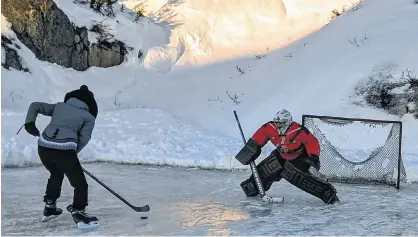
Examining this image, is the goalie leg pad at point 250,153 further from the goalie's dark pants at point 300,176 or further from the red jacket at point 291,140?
the goalie's dark pants at point 300,176

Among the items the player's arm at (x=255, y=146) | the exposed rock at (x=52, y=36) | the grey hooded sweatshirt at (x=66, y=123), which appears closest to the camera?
the grey hooded sweatshirt at (x=66, y=123)

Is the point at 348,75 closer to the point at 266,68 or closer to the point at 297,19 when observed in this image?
the point at 266,68

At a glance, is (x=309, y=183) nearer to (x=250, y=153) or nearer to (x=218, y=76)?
(x=250, y=153)

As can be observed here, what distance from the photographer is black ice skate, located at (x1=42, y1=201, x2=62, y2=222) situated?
17.3 feet

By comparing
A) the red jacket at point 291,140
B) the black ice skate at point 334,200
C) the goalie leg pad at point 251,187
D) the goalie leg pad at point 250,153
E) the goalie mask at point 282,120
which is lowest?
the black ice skate at point 334,200

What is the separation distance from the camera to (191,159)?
8.76 metres

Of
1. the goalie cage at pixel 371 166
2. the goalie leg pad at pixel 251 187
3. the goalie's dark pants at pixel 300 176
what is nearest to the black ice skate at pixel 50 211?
the goalie leg pad at pixel 251 187

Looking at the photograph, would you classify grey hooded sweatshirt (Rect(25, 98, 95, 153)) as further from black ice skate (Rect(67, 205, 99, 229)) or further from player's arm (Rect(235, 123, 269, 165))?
player's arm (Rect(235, 123, 269, 165))

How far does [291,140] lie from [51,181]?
7.82ft

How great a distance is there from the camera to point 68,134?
490 cm

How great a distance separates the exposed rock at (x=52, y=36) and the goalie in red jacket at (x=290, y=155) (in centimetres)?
810

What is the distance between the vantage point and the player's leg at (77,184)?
16.2ft

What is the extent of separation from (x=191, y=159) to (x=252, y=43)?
301 inches

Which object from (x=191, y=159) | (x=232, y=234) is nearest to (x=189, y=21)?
(x=191, y=159)
